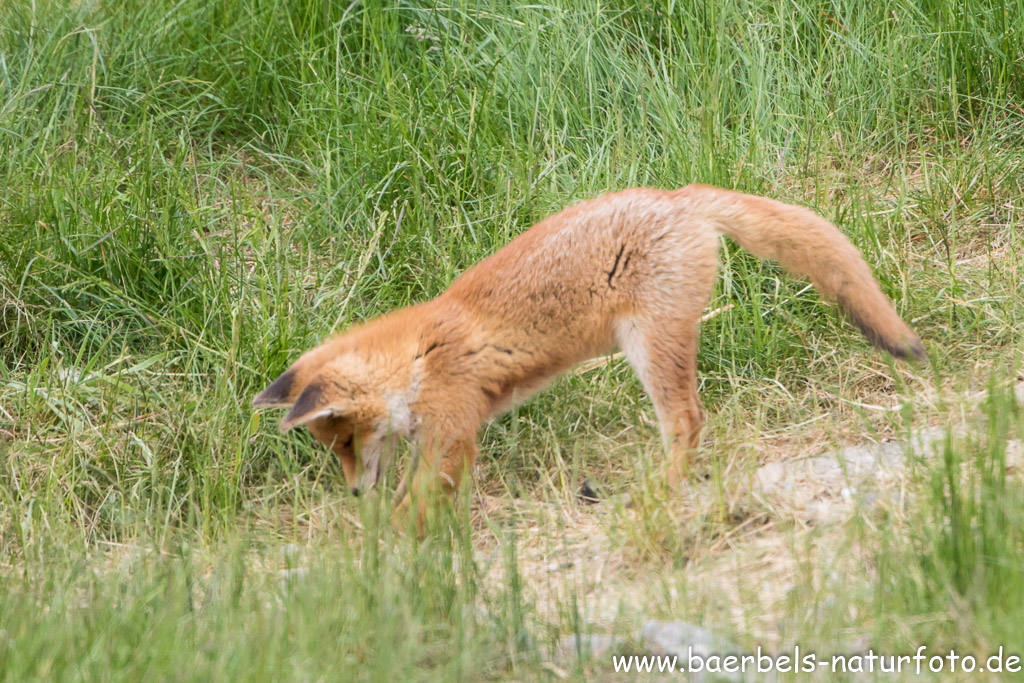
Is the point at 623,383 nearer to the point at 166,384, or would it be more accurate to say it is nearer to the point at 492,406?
the point at 492,406

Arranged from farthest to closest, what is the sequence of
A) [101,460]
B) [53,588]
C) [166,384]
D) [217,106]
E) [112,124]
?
[217,106]
[112,124]
[166,384]
[101,460]
[53,588]

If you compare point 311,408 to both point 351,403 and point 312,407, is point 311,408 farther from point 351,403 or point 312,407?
point 351,403

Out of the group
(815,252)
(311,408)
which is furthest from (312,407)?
(815,252)

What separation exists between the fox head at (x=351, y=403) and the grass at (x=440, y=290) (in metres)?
0.25

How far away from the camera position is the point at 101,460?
Answer: 4703mm

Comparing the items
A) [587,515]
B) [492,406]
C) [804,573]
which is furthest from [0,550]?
[804,573]

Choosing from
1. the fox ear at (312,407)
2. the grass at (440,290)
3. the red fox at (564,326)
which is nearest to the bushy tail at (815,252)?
the red fox at (564,326)

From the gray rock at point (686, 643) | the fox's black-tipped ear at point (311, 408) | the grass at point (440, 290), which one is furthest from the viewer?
the fox's black-tipped ear at point (311, 408)

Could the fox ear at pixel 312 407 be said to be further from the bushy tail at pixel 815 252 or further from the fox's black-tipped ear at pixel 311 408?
the bushy tail at pixel 815 252

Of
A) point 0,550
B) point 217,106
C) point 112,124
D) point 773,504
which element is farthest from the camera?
point 217,106

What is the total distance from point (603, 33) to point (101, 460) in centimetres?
405

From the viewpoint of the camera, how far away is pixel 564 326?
437cm

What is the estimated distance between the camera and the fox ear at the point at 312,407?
3.92m

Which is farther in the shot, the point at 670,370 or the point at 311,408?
the point at 670,370
